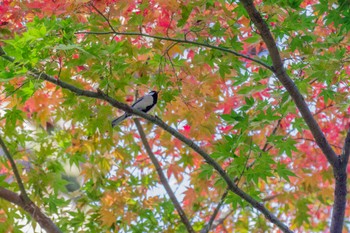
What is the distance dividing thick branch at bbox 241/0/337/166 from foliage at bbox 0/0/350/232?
0.09 metres

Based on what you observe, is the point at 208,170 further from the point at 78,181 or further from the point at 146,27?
the point at 78,181

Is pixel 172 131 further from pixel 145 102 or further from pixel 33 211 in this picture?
pixel 33 211

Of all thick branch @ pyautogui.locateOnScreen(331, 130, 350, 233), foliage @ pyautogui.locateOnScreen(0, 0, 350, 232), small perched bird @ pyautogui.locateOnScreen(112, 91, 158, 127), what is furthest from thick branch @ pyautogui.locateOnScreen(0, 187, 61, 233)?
thick branch @ pyautogui.locateOnScreen(331, 130, 350, 233)

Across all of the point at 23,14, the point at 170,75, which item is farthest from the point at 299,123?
the point at 23,14

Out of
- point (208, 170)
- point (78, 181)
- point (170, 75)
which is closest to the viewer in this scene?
point (208, 170)

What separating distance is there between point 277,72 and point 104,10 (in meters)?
1.08

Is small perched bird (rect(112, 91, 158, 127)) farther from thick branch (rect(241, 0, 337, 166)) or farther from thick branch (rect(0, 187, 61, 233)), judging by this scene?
thick branch (rect(241, 0, 337, 166))

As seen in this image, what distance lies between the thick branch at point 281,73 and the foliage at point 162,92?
9cm

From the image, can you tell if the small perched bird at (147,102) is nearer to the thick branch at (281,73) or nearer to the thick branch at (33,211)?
the thick branch at (33,211)

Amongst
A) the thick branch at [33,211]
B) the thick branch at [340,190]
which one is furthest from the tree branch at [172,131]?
the thick branch at [33,211]

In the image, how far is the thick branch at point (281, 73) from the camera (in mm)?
2463

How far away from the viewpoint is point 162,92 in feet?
10.4

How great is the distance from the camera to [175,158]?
4.37 m

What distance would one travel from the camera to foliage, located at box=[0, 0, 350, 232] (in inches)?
105
